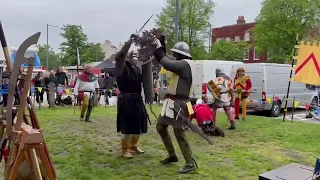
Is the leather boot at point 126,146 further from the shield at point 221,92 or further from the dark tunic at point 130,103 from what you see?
the shield at point 221,92

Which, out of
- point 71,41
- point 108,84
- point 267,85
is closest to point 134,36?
point 267,85

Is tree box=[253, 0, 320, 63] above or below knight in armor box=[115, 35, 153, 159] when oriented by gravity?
above

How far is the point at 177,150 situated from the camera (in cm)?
589

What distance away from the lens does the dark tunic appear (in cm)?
515

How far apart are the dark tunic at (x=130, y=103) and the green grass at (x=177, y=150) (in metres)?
0.51

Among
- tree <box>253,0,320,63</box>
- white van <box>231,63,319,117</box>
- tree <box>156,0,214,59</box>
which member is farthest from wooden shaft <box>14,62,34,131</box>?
tree <box>253,0,320,63</box>

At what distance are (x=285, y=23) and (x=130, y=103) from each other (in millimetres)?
27182

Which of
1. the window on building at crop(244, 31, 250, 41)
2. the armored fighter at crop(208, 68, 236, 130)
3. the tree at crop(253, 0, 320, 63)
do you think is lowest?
the armored fighter at crop(208, 68, 236, 130)

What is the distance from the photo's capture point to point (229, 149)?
6016mm

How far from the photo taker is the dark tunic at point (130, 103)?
515 centimetres

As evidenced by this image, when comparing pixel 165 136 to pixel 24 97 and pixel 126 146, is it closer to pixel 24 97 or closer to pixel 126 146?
pixel 126 146

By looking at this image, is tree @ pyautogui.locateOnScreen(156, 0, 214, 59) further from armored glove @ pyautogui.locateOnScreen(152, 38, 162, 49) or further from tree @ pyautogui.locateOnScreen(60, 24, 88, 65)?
armored glove @ pyautogui.locateOnScreen(152, 38, 162, 49)

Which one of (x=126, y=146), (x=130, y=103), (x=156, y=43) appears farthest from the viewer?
(x=126, y=146)

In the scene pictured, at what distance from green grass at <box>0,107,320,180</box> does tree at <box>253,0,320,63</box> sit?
72.9ft
